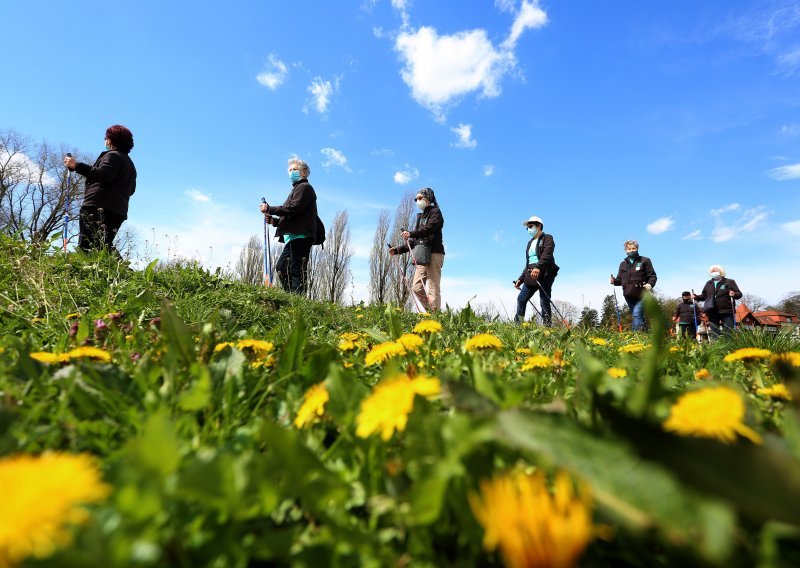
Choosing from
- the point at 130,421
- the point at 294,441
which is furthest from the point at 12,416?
the point at 294,441

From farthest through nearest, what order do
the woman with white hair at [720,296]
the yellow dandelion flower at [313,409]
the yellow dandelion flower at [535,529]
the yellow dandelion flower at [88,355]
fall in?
the woman with white hair at [720,296]
the yellow dandelion flower at [88,355]
the yellow dandelion flower at [313,409]
the yellow dandelion flower at [535,529]

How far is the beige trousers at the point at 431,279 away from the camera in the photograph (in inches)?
293

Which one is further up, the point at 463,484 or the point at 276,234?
the point at 276,234

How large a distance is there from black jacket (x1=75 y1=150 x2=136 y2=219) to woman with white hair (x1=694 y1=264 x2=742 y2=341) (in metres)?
11.3

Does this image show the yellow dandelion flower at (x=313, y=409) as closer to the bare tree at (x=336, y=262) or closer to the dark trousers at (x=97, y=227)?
the dark trousers at (x=97, y=227)

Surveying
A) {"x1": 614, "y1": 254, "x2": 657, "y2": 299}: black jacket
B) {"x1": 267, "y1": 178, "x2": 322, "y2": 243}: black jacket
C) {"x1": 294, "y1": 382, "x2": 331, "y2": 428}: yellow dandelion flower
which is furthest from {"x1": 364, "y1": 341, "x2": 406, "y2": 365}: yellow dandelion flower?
{"x1": 614, "y1": 254, "x2": 657, "y2": 299}: black jacket

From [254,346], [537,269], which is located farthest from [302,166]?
[254,346]

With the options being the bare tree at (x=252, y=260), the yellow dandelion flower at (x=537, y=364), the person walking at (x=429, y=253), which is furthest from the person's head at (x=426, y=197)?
the bare tree at (x=252, y=260)

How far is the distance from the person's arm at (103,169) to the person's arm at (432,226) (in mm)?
4217

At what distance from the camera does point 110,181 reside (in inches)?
193

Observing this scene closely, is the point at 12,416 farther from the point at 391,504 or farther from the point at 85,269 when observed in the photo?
the point at 85,269

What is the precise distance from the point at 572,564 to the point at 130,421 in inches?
33.5

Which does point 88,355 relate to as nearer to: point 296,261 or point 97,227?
point 97,227

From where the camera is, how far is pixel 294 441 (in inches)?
23.1
